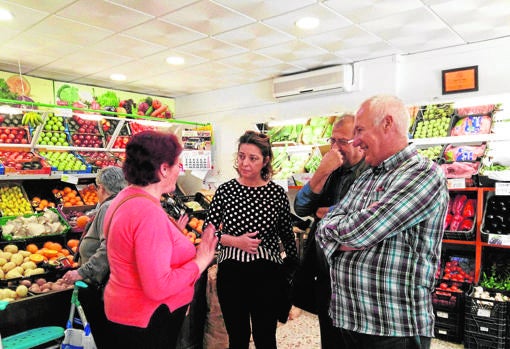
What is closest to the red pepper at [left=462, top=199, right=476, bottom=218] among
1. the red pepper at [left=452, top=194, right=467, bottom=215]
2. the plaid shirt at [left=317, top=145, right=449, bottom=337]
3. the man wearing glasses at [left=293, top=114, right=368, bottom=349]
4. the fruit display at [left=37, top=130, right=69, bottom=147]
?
the red pepper at [left=452, top=194, right=467, bottom=215]

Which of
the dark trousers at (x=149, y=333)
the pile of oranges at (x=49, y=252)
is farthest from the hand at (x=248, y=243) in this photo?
the pile of oranges at (x=49, y=252)

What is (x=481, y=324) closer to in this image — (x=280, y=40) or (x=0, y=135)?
(x=280, y=40)

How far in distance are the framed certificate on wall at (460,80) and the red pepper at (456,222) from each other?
143 cm

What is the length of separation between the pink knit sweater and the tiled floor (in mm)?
2210

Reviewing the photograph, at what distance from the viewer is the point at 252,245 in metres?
Result: 2.20

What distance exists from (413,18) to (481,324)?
2.83 meters

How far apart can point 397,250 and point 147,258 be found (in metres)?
0.92

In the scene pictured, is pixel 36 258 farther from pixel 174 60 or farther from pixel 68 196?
pixel 174 60

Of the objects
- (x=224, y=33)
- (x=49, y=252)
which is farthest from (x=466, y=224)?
(x=49, y=252)

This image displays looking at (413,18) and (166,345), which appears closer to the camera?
(166,345)

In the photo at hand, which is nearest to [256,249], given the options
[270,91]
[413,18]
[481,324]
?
[481,324]

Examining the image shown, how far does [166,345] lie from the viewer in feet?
5.39

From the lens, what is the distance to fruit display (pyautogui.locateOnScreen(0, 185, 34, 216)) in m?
4.46

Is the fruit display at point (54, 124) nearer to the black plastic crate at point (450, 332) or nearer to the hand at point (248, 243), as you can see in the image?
the hand at point (248, 243)
